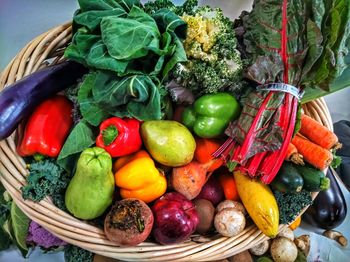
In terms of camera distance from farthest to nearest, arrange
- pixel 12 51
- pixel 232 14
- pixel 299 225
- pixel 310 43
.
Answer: pixel 232 14
pixel 12 51
pixel 299 225
pixel 310 43

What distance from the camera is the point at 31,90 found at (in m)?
1.03

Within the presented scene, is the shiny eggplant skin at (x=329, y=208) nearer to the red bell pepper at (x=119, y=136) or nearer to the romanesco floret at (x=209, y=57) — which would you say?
the romanesco floret at (x=209, y=57)

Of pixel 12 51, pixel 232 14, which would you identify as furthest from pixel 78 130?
pixel 232 14

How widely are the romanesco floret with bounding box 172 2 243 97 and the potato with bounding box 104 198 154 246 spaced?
1.05 feet

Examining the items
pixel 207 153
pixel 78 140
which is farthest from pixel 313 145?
pixel 78 140

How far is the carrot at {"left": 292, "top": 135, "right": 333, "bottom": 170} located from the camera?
1059 mm

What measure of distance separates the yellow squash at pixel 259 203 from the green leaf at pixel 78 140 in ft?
1.26

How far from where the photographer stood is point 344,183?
4.70ft

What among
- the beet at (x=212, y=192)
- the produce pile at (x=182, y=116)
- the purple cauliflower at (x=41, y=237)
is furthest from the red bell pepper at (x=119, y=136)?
the purple cauliflower at (x=41, y=237)

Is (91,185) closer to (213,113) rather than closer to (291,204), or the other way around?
(213,113)

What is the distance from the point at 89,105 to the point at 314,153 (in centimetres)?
58

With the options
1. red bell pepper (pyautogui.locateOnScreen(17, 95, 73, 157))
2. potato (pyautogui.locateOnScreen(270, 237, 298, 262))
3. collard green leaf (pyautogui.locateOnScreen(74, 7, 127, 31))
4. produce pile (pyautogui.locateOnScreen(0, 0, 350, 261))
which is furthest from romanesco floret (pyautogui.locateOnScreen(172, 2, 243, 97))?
potato (pyautogui.locateOnScreen(270, 237, 298, 262))

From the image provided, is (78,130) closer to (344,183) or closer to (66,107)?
(66,107)

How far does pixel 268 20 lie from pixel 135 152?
454mm
